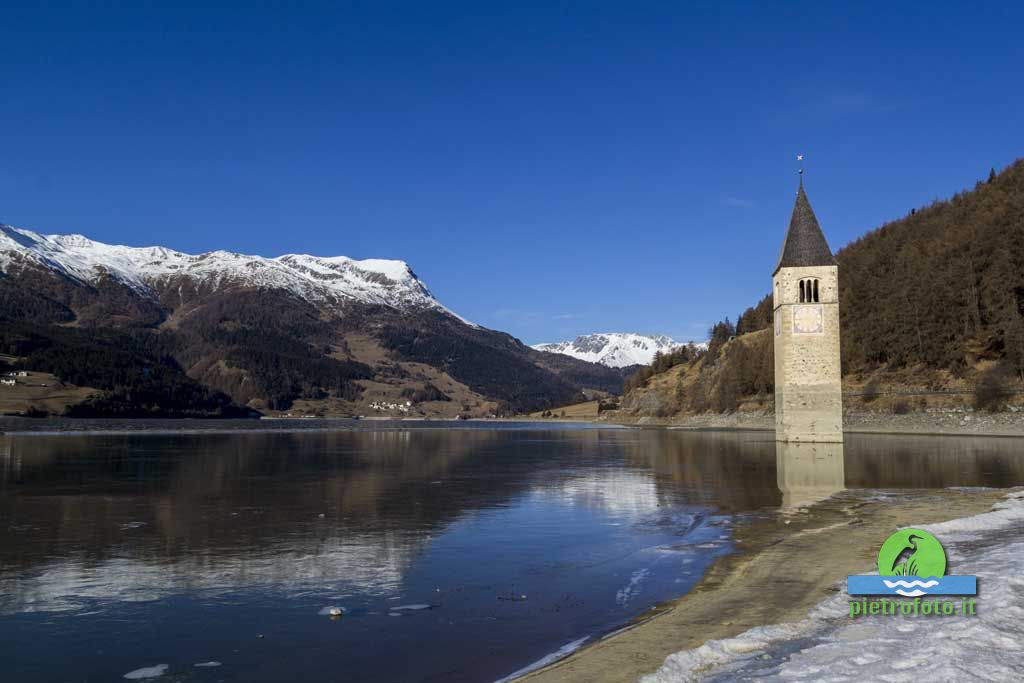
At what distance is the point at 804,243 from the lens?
73.5m

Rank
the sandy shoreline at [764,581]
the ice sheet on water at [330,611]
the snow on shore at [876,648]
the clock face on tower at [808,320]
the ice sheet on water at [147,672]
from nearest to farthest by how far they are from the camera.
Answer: the snow on shore at [876,648] → the ice sheet on water at [147,672] → the sandy shoreline at [764,581] → the ice sheet on water at [330,611] → the clock face on tower at [808,320]

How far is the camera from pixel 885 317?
110 m

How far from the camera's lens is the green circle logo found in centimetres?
1329

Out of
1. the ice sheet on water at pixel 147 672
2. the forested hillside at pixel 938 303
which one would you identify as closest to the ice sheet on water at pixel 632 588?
the ice sheet on water at pixel 147 672

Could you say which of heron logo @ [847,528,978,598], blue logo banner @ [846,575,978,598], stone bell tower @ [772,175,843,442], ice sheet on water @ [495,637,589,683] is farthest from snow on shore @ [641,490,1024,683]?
stone bell tower @ [772,175,843,442]

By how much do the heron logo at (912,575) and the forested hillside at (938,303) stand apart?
266 ft

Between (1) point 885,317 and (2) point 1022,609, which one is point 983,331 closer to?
(1) point 885,317

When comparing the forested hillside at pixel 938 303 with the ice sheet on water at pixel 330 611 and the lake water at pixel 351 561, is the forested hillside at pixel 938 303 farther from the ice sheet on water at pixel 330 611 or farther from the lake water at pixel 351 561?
the ice sheet on water at pixel 330 611

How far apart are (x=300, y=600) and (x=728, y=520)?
51.8 ft

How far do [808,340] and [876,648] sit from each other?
64104 mm

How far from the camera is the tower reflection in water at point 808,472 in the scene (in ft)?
105

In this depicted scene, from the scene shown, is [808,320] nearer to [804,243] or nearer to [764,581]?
[804,243]

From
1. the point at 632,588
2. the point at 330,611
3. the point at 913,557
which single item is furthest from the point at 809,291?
the point at 330,611

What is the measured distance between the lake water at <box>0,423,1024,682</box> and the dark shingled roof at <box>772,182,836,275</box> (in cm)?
3221
